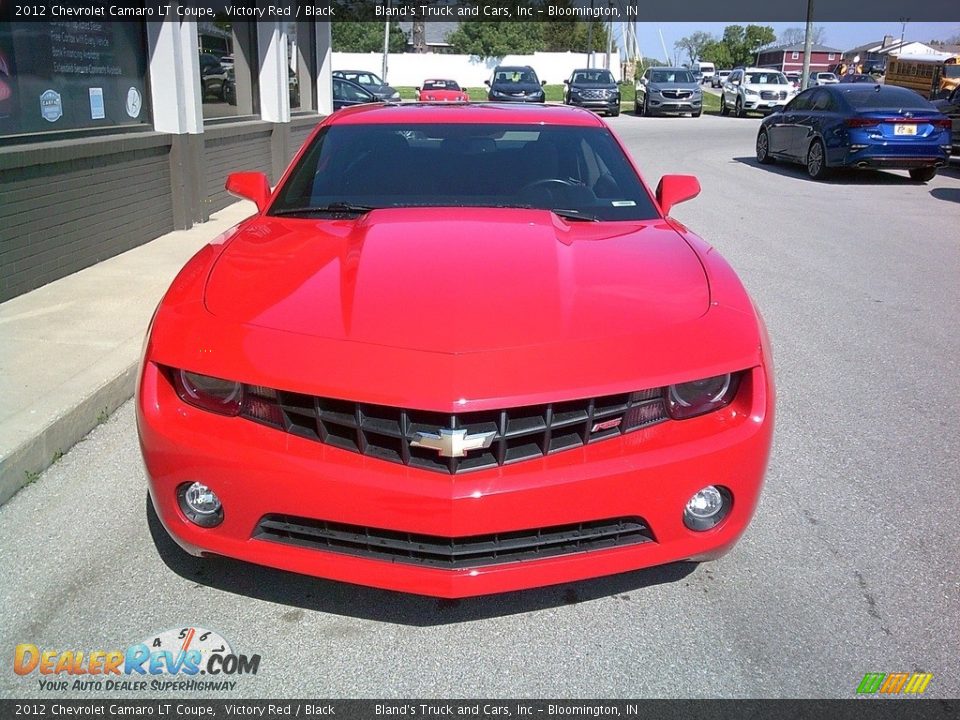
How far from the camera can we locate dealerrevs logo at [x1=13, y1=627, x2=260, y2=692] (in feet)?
8.29

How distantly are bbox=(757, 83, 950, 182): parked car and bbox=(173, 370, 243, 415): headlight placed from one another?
13.5 m

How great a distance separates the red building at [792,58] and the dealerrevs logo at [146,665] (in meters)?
107

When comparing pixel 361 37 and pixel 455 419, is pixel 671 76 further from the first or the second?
pixel 361 37

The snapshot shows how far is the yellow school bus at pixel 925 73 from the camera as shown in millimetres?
27814

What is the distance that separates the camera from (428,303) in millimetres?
2744

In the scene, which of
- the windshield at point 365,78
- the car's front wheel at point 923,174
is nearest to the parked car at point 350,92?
the windshield at point 365,78

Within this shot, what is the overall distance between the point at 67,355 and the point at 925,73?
31562 millimetres

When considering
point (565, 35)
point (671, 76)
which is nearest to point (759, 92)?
point (671, 76)

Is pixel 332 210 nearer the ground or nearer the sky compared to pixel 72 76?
nearer the ground

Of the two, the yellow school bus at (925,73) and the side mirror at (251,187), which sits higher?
the yellow school bus at (925,73)

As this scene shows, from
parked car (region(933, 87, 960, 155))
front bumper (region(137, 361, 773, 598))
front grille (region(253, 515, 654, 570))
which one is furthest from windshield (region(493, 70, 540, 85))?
front grille (region(253, 515, 654, 570))

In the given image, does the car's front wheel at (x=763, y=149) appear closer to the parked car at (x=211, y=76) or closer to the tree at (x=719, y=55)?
the parked car at (x=211, y=76)

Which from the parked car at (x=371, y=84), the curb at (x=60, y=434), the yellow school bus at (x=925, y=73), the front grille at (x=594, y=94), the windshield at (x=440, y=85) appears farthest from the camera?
the windshield at (x=440, y=85)

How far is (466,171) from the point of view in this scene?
4.06 meters
